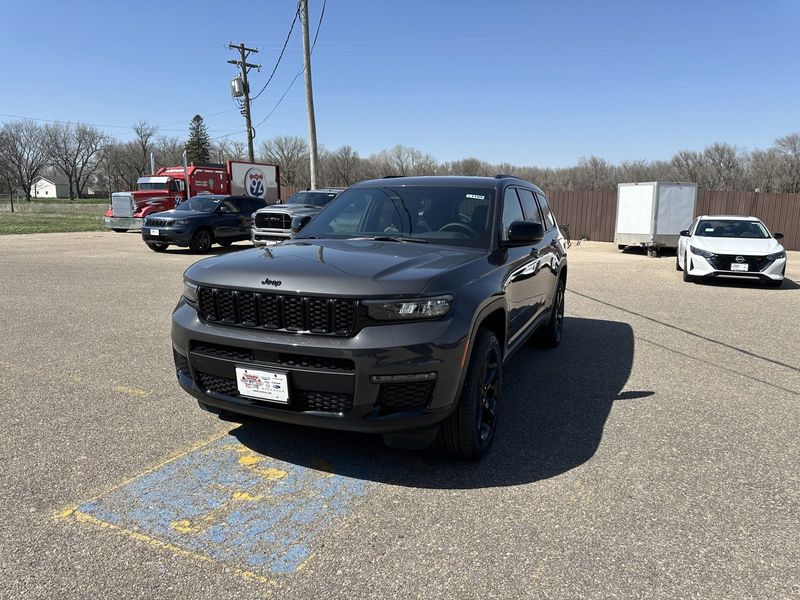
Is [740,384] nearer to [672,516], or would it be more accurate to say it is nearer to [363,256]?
[672,516]

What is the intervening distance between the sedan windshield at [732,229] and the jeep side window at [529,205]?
8.62 m

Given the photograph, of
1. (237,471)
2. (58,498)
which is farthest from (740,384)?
(58,498)

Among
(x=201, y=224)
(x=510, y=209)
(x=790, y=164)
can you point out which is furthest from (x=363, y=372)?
(x=790, y=164)

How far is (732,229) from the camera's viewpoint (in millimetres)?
12430

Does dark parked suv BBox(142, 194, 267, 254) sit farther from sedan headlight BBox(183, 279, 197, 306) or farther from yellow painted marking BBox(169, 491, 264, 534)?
yellow painted marking BBox(169, 491, 264, 534)

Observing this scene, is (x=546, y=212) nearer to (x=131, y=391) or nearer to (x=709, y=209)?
(x=131, y=391)

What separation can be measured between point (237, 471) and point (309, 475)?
43 cm

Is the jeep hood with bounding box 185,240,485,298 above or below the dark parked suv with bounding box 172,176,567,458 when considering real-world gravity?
above

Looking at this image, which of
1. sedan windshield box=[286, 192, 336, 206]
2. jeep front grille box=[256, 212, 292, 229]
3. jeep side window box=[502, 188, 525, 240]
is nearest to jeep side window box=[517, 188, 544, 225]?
jeep side window box=[502, 188, 525, 240]

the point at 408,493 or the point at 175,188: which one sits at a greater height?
the point at 175,188

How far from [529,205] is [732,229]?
937 cm

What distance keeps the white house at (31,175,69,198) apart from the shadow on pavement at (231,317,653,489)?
152 metres

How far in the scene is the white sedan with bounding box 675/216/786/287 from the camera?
11008mm

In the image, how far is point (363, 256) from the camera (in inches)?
136
